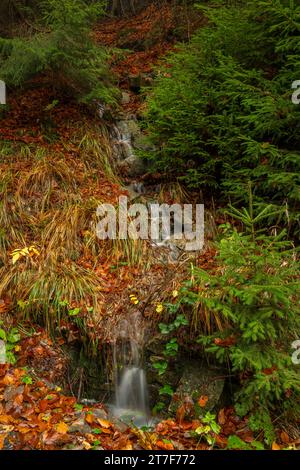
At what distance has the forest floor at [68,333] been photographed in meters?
3.14

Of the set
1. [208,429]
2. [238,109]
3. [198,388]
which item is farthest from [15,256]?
[238,109]

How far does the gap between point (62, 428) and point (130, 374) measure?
3.99 feet

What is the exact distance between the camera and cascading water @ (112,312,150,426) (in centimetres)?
407

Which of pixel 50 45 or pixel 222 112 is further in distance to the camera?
pixel 50 45

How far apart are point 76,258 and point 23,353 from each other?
1387 millimetres

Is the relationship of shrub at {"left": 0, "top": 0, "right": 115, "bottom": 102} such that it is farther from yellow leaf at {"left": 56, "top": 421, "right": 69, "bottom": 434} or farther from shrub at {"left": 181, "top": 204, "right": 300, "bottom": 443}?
yellow leaf at {"left": 56, "top": 421, "right": 69, "bottom": 434}

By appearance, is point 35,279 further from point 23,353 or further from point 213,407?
point 213,407

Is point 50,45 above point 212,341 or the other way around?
above

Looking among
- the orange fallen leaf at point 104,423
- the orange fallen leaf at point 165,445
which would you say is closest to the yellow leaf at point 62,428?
the orange fallen leaf at point 104,423

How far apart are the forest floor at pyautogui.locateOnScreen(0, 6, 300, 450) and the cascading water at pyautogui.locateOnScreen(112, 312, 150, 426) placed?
0.20 metres

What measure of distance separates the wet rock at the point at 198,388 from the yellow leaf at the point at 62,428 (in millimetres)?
1078
